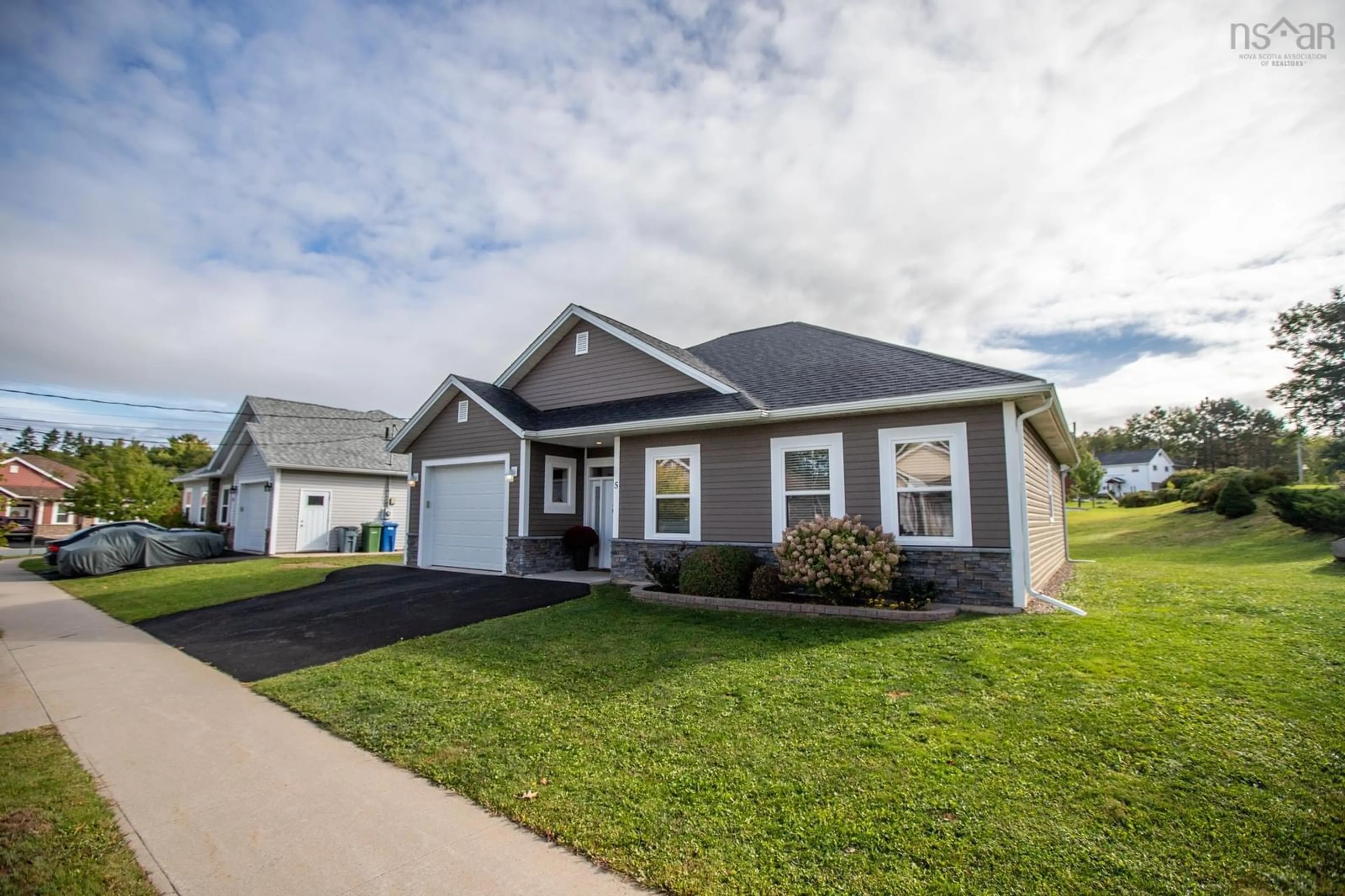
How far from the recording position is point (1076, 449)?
1482 cm

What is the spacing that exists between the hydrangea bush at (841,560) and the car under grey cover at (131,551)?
18.1m

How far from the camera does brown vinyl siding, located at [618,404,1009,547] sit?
27.1ft

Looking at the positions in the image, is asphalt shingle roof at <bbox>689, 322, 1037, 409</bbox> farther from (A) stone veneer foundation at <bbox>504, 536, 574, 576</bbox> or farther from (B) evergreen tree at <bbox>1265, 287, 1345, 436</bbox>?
(B) evergreen tree at <bbox>1265, 287, 1345, 436</bbox>

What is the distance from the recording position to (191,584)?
1288 cm

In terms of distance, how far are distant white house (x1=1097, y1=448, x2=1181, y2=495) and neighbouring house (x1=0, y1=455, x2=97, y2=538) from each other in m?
89.5

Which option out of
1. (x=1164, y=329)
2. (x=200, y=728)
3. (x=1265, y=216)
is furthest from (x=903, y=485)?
(x=1164, y=329)

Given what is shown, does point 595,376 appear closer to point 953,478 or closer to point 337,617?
point 337,617

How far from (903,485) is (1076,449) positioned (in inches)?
349

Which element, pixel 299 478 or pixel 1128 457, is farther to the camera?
pixel 1128 457

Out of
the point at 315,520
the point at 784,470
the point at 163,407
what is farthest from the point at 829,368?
the point at 163,407

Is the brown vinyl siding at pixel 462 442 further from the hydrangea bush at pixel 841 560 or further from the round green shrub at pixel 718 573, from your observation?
the hydrangea bush at pixel 841 560

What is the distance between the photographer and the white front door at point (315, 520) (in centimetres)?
2070

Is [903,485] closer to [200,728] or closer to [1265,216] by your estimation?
[1265,216]

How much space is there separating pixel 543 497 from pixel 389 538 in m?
11.3
